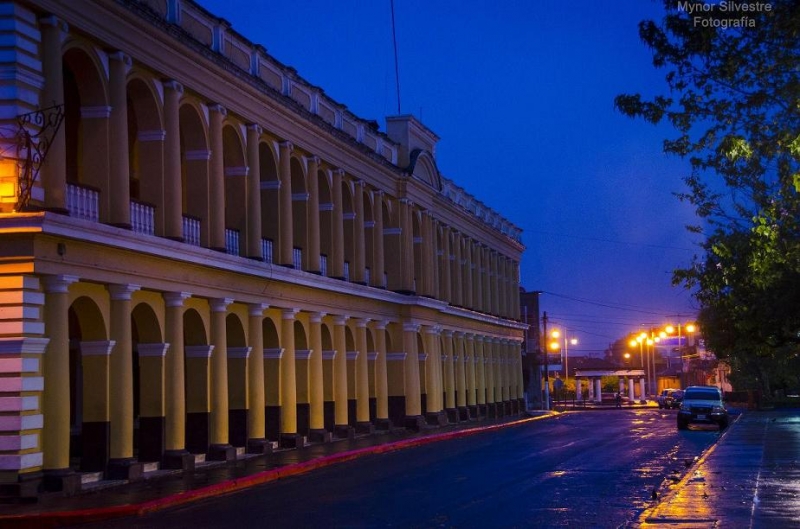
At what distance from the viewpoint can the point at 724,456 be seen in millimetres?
27016

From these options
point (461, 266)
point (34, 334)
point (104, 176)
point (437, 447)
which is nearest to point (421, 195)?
point (461, 266)

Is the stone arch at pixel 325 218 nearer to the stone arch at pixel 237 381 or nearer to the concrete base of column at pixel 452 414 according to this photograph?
the stone arch at pixel 237 381

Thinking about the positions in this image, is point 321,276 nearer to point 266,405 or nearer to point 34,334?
point 266,405

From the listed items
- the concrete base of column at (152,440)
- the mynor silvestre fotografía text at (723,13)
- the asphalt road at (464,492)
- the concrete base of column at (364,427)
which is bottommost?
the asphalt road at (464,492)

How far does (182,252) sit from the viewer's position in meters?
25.0

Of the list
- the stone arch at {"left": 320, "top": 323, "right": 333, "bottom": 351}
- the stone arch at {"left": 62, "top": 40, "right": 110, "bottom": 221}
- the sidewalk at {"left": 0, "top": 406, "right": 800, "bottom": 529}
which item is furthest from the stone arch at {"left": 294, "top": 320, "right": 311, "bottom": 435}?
the stone arch at {"left": 62, "top": 40, "right": 110, "bottom": 221}

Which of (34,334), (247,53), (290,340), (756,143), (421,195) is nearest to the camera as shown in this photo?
(756,143)

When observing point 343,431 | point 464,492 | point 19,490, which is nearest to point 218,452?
point 19,490

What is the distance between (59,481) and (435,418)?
28.7 metres

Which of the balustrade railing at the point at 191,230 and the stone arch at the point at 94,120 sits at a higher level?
the stone arch at the point at 94,120

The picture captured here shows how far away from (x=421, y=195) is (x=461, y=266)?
1005 cm

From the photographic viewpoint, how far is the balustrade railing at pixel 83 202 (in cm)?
2130

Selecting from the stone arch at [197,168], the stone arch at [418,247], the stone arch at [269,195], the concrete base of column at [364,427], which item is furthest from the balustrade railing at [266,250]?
the stone arch at [418,247]

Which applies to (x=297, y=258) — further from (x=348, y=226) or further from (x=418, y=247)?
(x=418, y=247)
